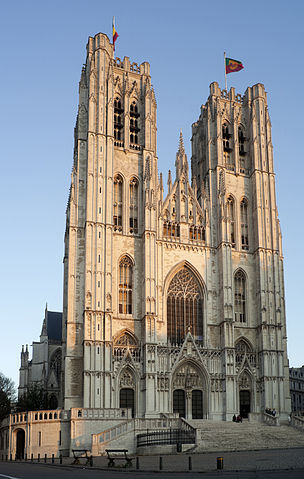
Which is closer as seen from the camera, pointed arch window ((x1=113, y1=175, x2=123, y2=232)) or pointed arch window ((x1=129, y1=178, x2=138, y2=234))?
pointed arch window ((x1=113, y1=175, x2=123, y2=232))

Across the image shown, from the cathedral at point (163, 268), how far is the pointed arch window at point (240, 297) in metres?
0.11

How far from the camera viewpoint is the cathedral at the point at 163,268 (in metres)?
40.4

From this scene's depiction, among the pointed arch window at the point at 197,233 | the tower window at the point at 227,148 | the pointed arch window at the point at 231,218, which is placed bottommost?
the pointed arch window at the point at 197,233

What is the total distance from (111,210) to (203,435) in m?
17.8

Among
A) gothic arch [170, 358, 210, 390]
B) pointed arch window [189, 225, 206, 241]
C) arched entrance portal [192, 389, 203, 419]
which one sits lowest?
arched entrance portal [192, 389, 203, 419]

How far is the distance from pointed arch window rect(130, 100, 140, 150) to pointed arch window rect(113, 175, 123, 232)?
141 inches

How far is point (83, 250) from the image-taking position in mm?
42594

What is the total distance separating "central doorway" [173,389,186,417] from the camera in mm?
42094

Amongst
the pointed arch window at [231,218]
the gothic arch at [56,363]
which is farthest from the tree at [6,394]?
the pointed arch window at [231,218]

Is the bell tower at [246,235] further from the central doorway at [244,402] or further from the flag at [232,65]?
the flag at [232,65]

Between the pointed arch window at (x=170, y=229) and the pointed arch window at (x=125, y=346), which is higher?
the pointed arch window at (x=170, y=229)

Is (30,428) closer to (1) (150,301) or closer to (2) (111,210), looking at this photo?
(1) (150,301)

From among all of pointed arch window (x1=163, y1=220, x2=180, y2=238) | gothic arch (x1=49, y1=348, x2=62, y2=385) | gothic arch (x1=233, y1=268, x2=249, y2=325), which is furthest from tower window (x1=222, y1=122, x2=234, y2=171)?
gothic arch (x1=49, y1=348, x2=62, y2=385)

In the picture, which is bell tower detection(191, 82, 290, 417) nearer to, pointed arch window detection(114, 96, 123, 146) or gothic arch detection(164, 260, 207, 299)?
gothic arch detection(164, 260, 207, 299)
